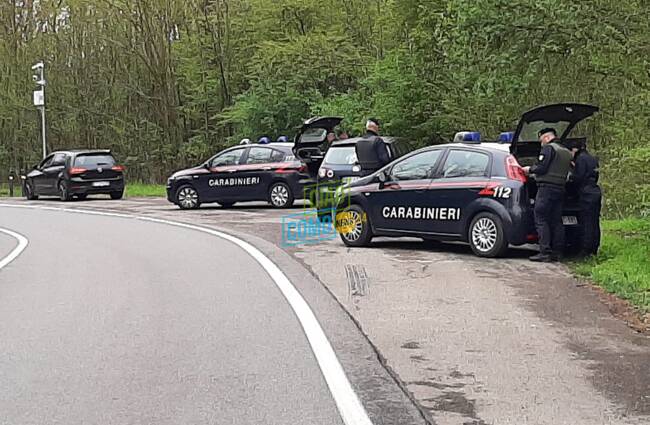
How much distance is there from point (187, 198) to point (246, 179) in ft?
6.48

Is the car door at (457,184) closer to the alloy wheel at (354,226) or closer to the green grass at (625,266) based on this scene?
the alloy wheel at (354,226)

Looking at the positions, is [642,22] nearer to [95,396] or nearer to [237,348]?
[237,348]

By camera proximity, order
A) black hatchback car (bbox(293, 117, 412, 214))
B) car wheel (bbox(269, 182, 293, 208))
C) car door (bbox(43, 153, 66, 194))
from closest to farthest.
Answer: black hatchback car (bbox(293, 117, 412, 214)), car wheel (bbox(269, 182, 293, 208)), car door (bbox(43, 153, 66, 194))

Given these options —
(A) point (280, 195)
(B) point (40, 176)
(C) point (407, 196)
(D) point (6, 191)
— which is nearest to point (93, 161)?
(B) point (40, 176)

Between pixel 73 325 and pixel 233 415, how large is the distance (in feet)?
11.4

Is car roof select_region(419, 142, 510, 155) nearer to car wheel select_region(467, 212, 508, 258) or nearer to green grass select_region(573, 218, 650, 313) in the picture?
car wheel select_region(467, 212, 508, 258)

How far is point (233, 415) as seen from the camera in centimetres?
578

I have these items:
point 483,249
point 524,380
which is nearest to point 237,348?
point 524,380

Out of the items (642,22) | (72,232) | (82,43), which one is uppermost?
(82,43)

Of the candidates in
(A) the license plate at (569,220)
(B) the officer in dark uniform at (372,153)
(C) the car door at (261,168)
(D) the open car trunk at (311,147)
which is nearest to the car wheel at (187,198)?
(C) the car door at (261,168)

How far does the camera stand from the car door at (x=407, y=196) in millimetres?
13391

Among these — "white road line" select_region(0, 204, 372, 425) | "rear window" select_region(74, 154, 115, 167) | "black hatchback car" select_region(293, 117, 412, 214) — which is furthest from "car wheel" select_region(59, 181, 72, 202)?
"white road line" select_region(0, 204, 372, 425)

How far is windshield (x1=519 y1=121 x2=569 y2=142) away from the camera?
40.9 ft

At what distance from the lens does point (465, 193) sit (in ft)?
41.8
